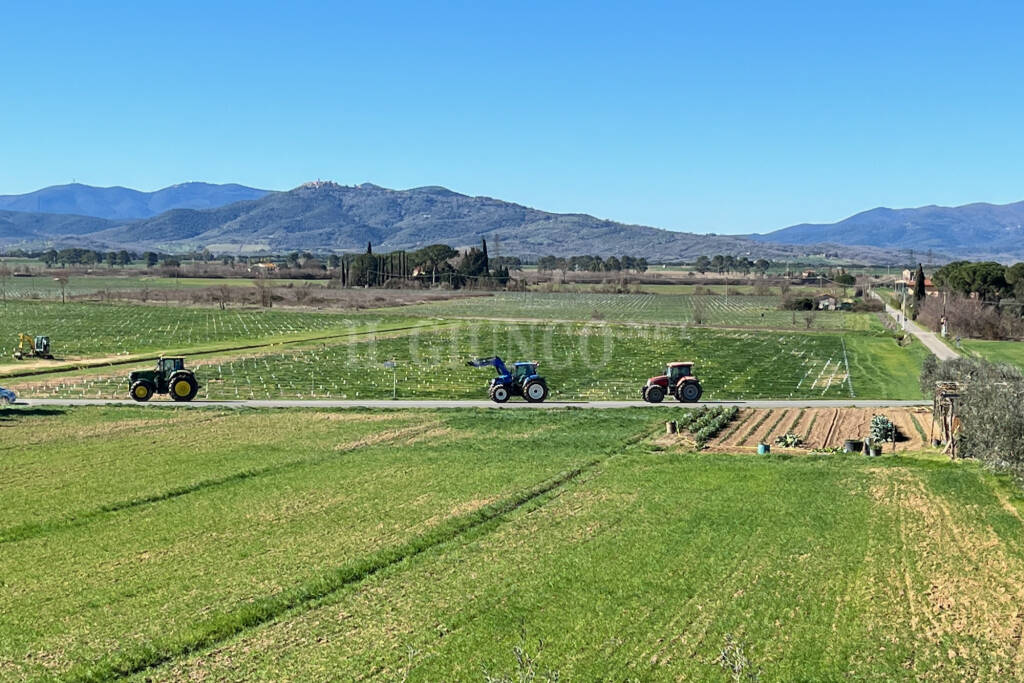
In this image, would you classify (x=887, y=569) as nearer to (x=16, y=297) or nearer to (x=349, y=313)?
(x=349, y=313)

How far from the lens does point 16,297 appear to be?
129375 millimetres

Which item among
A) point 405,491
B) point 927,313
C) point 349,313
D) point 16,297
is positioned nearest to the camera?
point 405,491

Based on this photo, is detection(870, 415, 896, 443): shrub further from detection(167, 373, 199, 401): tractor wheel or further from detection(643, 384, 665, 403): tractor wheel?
detection(167, 373, 199, 401): tractor wheel

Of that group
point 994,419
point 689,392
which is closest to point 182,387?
point 689,392

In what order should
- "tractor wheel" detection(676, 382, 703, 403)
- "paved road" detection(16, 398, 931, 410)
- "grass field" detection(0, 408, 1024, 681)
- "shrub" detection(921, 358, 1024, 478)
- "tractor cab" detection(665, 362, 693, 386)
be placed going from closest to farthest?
"grass field" detection(0, 408, 1024, 681), "shrub" detection(921, 358, 1024, 478), "paved road" detection(16, 398, 931, 410), "tractor wheel" detection(676, 382, 703, 403), "tractor cab" detection(665, 362, 693, 386)

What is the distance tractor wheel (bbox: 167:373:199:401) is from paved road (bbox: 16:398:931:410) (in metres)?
0.44

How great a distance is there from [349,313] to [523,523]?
86643mm

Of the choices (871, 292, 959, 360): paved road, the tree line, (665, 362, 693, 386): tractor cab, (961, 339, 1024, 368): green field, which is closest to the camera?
(665, 362, 693, 386): tractor cab

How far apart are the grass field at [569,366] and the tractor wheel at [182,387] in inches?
85.2

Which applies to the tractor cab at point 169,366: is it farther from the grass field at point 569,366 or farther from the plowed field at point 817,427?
the plowed field at point 817,427

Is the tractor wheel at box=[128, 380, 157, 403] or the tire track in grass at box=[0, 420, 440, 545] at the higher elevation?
the tractor wheel at box=[128, 380, 157, 403]

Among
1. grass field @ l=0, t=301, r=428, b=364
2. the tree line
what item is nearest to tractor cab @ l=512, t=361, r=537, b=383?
grass field @ l=0, t=301, r=428, b=364

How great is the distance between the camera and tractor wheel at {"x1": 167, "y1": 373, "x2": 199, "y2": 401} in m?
46.8

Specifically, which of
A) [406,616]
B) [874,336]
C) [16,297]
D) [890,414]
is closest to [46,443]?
[406,616]
